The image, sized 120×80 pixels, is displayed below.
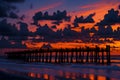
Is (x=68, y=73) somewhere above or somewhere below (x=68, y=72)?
above

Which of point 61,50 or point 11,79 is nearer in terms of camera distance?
point 11,79

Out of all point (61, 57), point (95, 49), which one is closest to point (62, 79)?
point (95, 49)

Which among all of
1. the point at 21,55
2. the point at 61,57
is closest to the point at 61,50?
the point at 61,57

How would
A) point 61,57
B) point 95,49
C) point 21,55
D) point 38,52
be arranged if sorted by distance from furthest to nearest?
point 21,55 < point 38,52 < point 61,57 < point 95,49

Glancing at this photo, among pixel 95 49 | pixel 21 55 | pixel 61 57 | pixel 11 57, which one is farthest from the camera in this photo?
pixel 11 57

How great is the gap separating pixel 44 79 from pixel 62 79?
4.42ft

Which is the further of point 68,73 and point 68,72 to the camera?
point 68,72

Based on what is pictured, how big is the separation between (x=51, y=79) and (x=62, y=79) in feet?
2.72

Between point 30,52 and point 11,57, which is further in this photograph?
point 11,57

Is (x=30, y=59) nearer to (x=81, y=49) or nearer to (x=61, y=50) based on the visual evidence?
(x=61, y=50)

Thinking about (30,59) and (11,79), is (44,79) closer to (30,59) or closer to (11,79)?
(11,79)

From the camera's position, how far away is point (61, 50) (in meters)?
68.8

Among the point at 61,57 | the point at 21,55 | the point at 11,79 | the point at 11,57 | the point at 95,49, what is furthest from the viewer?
the point at 11,57

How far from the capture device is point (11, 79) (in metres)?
24.0
